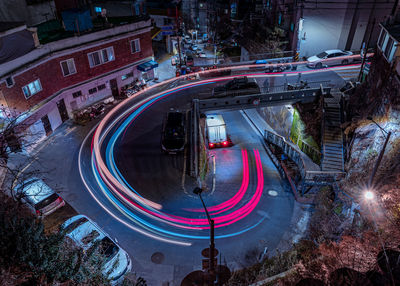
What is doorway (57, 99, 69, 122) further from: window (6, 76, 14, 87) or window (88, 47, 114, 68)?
window (6, 76, 14, 87)

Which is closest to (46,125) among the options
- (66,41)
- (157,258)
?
(66,41)

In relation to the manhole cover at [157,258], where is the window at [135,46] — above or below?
above

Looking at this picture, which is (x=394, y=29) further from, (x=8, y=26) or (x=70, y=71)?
(x=8, y=26)

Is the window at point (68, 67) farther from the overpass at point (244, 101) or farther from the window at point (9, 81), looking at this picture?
the overpass at point (244, 101)

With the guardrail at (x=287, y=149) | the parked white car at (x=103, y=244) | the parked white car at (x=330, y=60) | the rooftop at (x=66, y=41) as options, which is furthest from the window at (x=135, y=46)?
the parked white car at (x=103, y=244)

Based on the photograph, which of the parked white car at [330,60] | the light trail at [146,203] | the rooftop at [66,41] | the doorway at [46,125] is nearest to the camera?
the light trail at [146,203]

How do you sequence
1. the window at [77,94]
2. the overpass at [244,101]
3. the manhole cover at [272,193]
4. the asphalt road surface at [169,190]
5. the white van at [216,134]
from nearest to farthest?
the asphalt road surface at [169,190]
the manhole cover at [272,193]
the overpass at [244,101]
the white van at [216,134]
the window at [77,94]
